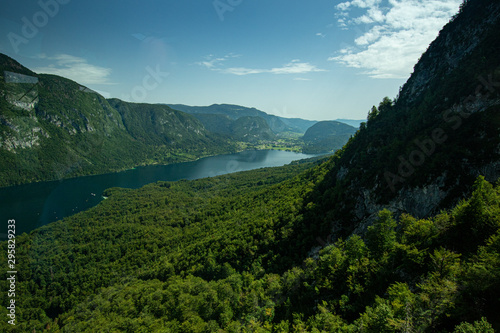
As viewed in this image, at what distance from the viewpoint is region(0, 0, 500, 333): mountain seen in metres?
16.0

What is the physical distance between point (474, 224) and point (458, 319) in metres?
8.98

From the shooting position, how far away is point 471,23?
49.2 meters

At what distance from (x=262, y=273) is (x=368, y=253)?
25.3 m

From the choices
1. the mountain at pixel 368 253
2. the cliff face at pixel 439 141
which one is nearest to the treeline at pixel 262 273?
the mountain at pixel 368 253

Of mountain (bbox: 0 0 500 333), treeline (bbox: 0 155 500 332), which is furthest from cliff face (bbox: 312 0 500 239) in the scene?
treeline (bbox: 0 155 500 332)

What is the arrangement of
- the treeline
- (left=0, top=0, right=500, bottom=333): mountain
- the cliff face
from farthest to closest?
1. the cliff face
2. (left=0, top=0, right=500, bottom=333): mountain
3. the treeline

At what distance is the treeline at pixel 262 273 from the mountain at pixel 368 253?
162 mm

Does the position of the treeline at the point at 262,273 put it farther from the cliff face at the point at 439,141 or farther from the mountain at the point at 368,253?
the cliff face at the point at 439,141

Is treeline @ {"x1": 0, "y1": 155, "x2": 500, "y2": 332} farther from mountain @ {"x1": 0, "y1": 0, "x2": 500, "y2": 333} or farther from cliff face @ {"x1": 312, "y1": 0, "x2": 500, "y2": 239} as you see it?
cliff face @ {"x1": 312, "y1": 0, "x2": 500, "y2": 239}

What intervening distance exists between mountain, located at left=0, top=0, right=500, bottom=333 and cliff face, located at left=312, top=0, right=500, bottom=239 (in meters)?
0.21

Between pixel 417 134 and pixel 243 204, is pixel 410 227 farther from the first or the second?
pixel 243 204

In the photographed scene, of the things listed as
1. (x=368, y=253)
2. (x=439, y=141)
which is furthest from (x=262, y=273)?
(x=439, y=141)

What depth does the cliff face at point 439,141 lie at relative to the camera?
28.2m

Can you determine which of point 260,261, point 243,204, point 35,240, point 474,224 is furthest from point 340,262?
point 35,240
